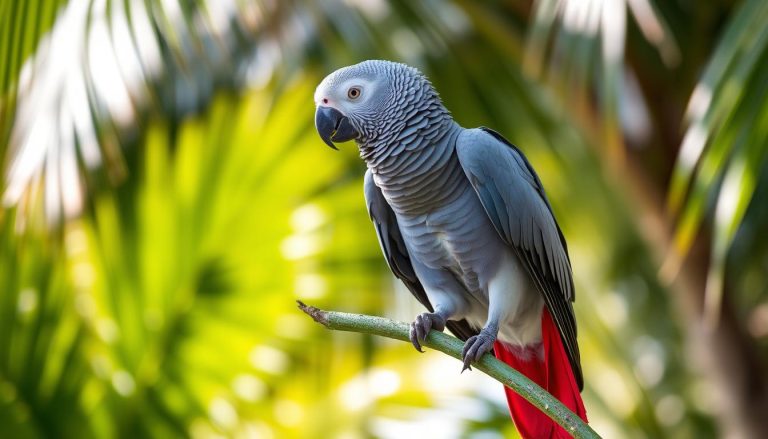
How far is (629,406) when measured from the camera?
132 inches

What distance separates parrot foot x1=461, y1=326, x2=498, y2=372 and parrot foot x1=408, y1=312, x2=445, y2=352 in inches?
2.4

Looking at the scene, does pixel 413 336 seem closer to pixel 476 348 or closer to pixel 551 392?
pixel 476 348

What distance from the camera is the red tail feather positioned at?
1302 millimetres

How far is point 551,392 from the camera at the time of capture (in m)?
1.35

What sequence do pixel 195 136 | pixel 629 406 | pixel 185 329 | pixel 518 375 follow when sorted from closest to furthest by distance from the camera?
pixel 518 375 < pixel 185 329 < pixel 195 136 < pixel 629 406

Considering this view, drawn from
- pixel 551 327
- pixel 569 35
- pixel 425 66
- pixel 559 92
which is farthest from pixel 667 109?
pixel 551 327

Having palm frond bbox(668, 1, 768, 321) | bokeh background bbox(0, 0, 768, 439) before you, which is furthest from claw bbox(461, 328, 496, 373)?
bokeh background bbox(0, 0, 768, 439)

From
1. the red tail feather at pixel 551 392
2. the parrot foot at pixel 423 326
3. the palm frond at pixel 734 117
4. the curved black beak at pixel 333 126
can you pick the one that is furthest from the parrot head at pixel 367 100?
the palm frond at pixel 734 117

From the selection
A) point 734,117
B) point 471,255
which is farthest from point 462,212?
point 734,117

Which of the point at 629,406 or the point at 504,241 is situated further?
the point at 629,406

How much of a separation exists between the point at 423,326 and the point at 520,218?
23 centimetres

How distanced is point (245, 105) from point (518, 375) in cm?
196

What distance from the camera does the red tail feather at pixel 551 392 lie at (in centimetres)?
130

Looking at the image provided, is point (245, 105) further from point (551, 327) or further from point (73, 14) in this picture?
point (551, 327)
